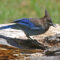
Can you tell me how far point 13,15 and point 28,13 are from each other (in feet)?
1.37

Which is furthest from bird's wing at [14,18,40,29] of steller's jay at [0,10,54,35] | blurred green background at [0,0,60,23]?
blurred green background at [0,0,60,23]

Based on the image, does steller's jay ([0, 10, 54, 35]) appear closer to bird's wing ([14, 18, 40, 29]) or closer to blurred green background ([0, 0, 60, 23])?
bird's wing ([14, 18, 40, 29])

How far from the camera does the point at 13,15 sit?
533cm

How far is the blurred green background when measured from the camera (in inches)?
210

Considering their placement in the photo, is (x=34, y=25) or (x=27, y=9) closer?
(x=34, y=25)

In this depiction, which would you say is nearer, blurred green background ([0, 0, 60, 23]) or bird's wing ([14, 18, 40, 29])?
bird's wing ([14, 18, 40, 29])

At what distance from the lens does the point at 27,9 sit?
5840 millimetres

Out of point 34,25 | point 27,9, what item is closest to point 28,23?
point 34,25

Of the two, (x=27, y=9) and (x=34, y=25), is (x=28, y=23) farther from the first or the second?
(x=27, y=9)

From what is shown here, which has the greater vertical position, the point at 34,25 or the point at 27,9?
the point at 27,9

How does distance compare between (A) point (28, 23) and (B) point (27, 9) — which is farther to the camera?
(B) point (27, 9)

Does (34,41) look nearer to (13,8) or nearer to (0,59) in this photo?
(0,59)

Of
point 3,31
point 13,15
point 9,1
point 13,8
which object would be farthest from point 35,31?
point 9,1

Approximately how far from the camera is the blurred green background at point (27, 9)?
534 cm
